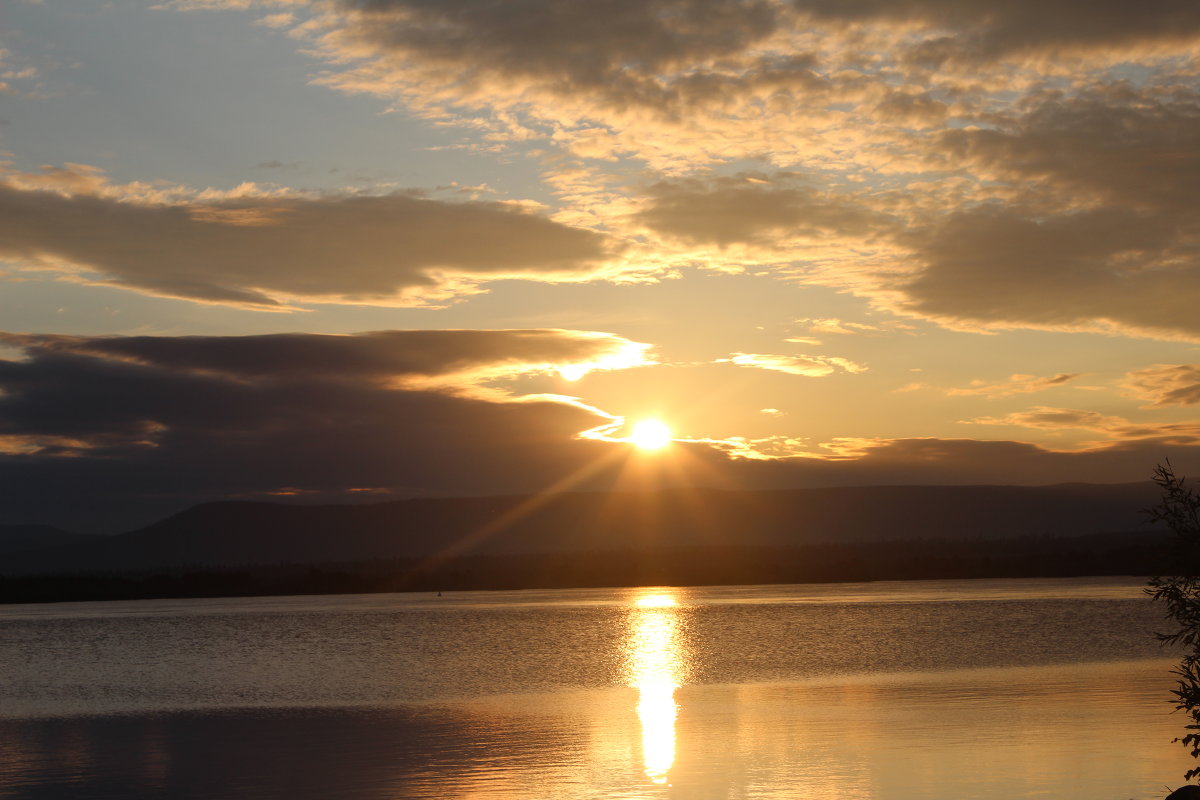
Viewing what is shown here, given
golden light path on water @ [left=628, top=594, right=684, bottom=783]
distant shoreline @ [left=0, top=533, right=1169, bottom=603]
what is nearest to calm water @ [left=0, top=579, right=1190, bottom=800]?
golden light path on water @ [left=628, top=594, right=684, bottom=783]

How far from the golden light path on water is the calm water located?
5.3 inches

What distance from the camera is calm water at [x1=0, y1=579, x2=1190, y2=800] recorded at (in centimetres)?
2052

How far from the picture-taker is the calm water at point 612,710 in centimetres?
2052

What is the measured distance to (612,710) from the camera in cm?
3050

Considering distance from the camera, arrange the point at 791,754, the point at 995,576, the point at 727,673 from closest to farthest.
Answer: the point at 791,754, the point at 727,673, the point at 995,576

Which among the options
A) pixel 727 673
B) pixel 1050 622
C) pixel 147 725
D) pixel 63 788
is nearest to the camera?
pixel 63 788

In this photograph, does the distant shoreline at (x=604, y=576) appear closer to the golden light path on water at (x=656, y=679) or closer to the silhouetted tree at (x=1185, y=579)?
the golden light path on water at (x=656, y=679)

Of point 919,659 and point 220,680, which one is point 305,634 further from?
point 919,659

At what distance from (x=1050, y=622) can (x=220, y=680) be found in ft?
120

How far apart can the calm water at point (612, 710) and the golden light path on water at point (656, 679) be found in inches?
5.3

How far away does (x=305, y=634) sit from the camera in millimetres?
61312

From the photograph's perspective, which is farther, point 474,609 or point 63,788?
point 474,609

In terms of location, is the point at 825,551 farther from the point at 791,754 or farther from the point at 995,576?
the point at 791,754

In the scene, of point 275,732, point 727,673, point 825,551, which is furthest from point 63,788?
point 825,551
